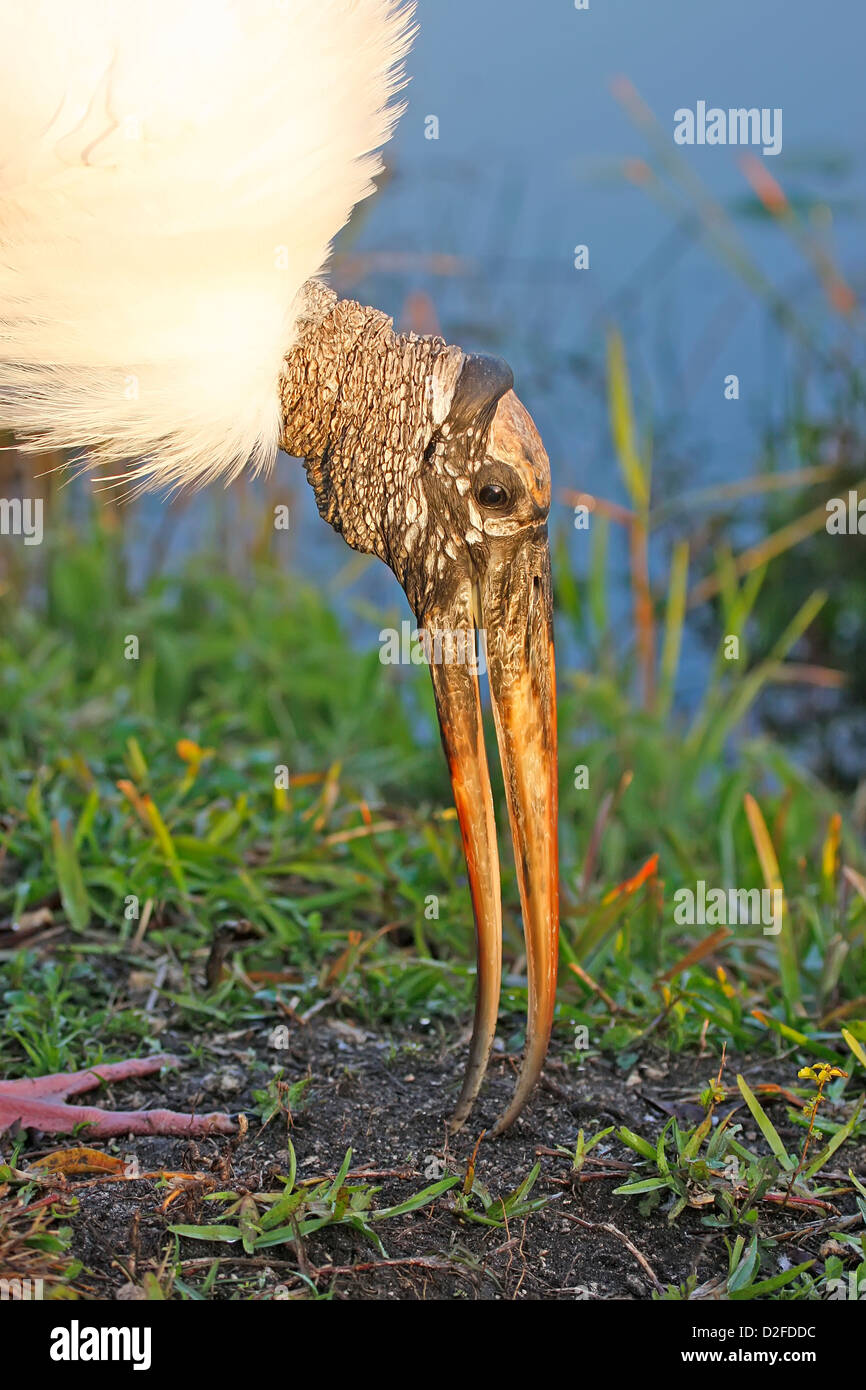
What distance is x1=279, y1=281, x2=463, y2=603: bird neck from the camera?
264 cm

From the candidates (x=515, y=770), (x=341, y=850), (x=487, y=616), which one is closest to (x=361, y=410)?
(x=487, y=616)

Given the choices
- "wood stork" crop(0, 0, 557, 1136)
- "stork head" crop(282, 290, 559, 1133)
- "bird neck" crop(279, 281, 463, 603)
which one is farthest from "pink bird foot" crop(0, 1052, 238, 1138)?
"bird neck" crop(279, 281, 463, 603)

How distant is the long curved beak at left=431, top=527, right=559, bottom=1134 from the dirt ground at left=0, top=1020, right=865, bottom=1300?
0.52ft

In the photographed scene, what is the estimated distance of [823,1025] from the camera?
3.04m

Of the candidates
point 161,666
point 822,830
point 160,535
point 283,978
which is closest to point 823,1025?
point 283,978

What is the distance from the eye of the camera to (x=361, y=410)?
272cm

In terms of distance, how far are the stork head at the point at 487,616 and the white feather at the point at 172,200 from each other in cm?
34

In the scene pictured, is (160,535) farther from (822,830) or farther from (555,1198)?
(555,1198)

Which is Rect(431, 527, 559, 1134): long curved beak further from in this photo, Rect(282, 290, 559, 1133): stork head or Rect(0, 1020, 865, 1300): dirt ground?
Rect(0, 1020, 865, 1300): dirt ground

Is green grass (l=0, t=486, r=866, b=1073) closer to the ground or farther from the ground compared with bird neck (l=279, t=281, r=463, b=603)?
closer to the ground

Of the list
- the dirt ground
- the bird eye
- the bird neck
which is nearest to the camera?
the dirt ground

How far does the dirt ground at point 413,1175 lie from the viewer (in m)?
2.22

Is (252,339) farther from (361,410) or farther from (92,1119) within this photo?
(92,1119)

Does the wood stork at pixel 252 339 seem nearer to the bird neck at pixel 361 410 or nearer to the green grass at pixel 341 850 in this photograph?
the bird neck at pixel 361 410
